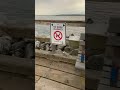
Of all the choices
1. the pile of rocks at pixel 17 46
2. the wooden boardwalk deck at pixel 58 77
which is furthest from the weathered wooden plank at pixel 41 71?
the pile of rocks at pixel 17 46

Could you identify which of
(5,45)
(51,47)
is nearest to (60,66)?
(51,47)

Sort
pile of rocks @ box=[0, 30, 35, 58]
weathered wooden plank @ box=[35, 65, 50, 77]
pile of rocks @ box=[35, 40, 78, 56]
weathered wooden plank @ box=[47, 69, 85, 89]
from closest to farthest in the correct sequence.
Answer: pile of rocks @ box=[0, 30, 35, 58], weathered wooden plank @ box=[47, 69, 85, 89], weathered wooden plank @ box=[35, 65, 50, 77], pile of rocks @ box=[35, 40, 78, 56]

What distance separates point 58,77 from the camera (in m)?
1.03

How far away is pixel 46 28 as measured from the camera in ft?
4.49

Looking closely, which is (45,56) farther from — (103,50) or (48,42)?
(103,50)

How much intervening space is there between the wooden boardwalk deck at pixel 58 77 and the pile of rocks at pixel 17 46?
23cm

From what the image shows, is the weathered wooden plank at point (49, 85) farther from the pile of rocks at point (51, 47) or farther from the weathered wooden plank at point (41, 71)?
the pile of rocks at point (51, 47)

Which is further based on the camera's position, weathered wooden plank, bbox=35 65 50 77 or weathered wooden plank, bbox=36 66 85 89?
weathered wooden plank, bbox=35 65 50 77

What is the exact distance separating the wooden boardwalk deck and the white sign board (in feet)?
0.82

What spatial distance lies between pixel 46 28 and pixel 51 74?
1.39 ft

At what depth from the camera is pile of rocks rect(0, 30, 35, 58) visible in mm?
847

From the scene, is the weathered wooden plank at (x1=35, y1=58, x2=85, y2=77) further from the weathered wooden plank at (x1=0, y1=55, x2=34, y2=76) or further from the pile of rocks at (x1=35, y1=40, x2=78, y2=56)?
the weathered wooden plank at (x1=0, y1=55, x2=34, y2=76)

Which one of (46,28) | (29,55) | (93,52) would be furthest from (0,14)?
(46,28)

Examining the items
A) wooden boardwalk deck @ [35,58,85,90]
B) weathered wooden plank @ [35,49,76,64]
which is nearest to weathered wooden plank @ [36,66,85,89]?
wooden boardwalk deck @ [35,58,85,90]
